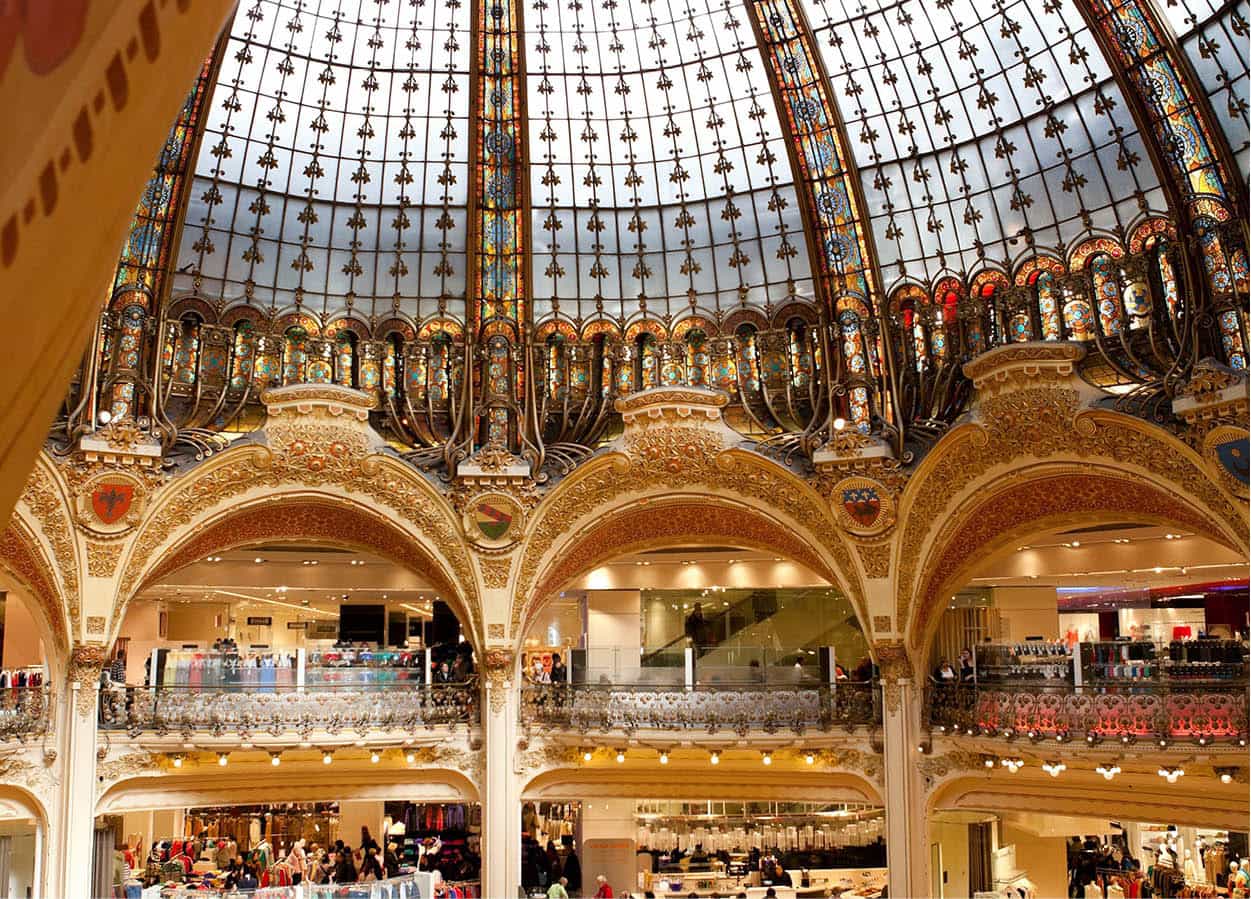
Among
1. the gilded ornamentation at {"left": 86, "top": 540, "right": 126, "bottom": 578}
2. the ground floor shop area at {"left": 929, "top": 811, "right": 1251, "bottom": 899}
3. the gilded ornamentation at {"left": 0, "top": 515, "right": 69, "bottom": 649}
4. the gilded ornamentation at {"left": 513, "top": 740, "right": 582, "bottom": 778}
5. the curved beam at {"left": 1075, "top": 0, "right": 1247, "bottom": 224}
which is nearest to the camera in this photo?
the curved beam at {"left": 1075, "top": 0, "right": 1247, "bottom": 224}

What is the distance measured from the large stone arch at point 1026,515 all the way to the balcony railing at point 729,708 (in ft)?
6.81

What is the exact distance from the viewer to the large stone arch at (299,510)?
27438mm

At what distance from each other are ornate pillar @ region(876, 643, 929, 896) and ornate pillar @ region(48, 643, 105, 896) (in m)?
17.2

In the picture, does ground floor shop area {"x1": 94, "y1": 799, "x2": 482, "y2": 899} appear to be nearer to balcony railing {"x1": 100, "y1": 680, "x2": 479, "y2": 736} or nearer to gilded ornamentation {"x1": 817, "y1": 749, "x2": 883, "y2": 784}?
balcony railing {"x1": 100, "y1": 680, "x2": 479, "y2": 736}

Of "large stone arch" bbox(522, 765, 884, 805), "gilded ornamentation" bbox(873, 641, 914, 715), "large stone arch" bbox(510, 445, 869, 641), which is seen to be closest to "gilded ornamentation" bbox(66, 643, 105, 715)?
"large stone arch" bbox(510, 445, 869, 641)

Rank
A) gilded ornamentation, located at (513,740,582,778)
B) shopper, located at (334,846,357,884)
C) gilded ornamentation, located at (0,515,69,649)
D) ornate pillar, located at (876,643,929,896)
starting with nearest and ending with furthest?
1. gilded ornamentation, located at (0,515,69,649)
2. ornate pillar, located at (876,643,929,896)
3. gilded ornamentation, located at (513,740,582,778)
4. shopper, located at (334,846,357,884)

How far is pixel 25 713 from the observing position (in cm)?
2597

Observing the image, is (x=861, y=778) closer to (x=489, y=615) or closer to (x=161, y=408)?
(x=489, y=615)

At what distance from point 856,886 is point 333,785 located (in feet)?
43.6

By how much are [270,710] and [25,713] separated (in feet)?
16.5

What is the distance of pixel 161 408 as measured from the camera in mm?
27047

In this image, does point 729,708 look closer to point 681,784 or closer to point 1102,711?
point 681,784

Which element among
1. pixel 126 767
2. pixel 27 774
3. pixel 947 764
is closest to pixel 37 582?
pixel 27 774

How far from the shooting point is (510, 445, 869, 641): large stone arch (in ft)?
91.6
